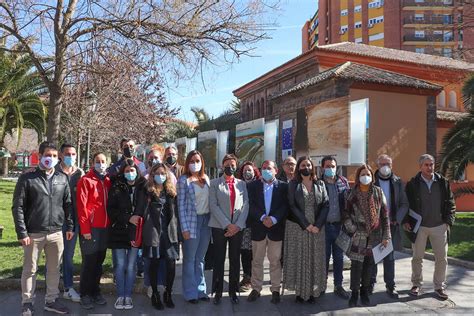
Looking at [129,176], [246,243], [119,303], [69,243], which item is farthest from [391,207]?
[69,243]

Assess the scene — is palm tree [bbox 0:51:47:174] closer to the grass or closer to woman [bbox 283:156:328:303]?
the grass

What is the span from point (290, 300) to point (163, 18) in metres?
5.22

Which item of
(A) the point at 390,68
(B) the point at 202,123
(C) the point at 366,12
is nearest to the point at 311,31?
(C) the point at 366,12

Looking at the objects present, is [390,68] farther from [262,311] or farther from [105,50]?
[262,311]

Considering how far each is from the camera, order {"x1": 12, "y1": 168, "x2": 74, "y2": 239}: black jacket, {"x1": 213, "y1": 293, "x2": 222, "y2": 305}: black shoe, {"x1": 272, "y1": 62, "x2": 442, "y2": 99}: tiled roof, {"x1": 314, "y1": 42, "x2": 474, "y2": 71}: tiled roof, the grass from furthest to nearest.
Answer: {"x1": 314, "y1": 42, "x2": 474, "y2": 71}: tiled roof < {"x1": 272, "y1": 62, "x2": 442, "y2": 99}: tiled roof < the grass < {"x1": 213, "y1": 293, "x2": 222, "y2": 305}: black shoe < {"x1": 12, "y1": 168, "x2": 74, "y2": 239}: black jacket

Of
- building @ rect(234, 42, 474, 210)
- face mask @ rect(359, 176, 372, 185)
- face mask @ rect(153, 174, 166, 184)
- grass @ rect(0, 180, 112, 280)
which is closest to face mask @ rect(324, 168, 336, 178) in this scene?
face mask @ rect(359, 176, 372, 185)

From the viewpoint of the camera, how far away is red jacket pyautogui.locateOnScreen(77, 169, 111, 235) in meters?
5.53

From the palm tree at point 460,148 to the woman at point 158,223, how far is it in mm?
11827

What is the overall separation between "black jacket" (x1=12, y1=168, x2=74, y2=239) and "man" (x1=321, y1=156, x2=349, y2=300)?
12.1 feet

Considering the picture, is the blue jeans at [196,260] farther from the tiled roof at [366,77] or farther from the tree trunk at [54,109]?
the tiled roof at [366,77]

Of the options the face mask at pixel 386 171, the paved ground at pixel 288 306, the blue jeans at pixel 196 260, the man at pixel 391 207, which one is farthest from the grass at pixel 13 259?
the face mask at pixel 386 171

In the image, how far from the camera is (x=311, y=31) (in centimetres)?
7950

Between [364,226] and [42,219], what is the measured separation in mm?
4068

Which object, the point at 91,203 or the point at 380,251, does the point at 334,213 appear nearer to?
the point at 380,251
